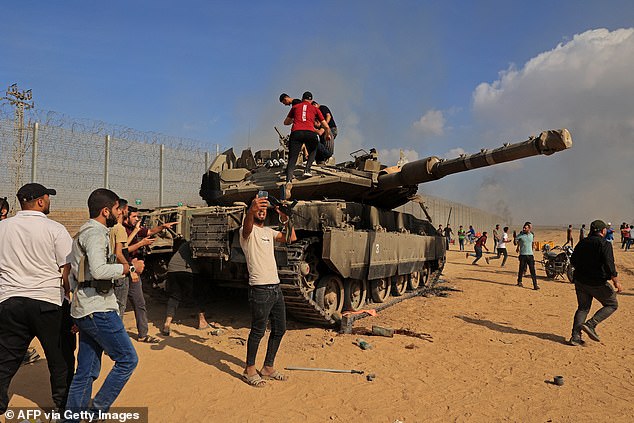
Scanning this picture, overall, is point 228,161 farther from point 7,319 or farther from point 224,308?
point 7,319

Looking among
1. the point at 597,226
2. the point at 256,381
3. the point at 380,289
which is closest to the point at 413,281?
the point at 380,289

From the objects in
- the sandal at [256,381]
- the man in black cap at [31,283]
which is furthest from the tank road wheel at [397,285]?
the man in black cap at [31,283]

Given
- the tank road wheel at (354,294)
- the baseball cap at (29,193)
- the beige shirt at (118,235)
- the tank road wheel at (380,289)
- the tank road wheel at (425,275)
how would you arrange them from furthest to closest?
the tank road wheel at (425,275) < the tank road wheel at (380,289) < the tank road wheel at (354,294) < the beige shirt at (118,235) < the baseball cap at (29,193)

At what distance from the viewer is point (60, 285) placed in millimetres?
3709

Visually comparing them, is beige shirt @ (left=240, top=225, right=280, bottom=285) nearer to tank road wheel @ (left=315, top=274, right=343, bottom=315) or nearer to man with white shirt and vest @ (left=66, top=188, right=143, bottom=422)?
man with white shirt and vest @ (left=66, top=188, right=143, bottom=422)

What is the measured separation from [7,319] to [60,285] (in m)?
0.42

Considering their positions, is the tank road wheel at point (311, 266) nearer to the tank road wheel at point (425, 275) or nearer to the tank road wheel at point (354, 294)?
the tank road wheel at point (354, 294)

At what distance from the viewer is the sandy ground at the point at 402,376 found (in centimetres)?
425

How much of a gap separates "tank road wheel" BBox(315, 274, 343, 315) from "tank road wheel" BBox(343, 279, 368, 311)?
0.15 metres

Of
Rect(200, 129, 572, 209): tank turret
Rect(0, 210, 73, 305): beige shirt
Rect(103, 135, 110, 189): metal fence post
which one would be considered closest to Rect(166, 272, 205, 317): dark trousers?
Rect(200, 129, 572, 209): tank turret

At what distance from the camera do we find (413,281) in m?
11.2

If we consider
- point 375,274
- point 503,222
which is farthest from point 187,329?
point 503,222

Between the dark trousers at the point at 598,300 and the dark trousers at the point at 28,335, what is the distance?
20.7 ft

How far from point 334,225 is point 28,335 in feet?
15.0
